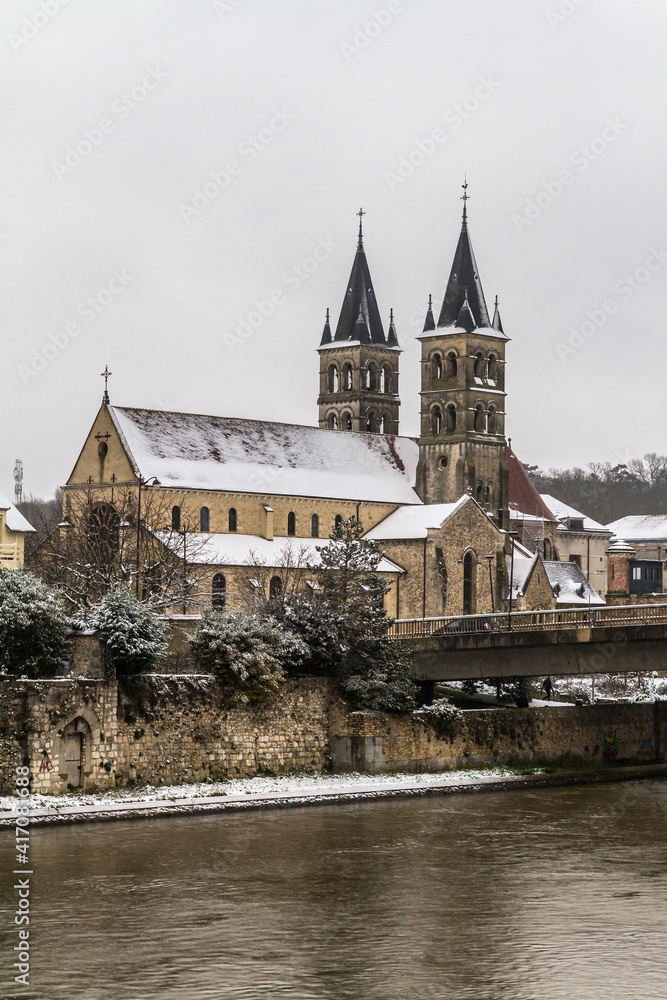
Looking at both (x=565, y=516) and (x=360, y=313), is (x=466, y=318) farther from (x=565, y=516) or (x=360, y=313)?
(x=565, y=516)

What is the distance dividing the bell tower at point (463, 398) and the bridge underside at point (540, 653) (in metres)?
36.1

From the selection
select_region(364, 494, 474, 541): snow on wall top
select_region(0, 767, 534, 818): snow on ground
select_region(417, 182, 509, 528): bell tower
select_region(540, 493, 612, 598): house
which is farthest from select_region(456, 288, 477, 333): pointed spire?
select_region(0, 767, 534, 818): snow on ground

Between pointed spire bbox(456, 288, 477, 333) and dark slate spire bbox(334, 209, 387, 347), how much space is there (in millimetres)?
8771

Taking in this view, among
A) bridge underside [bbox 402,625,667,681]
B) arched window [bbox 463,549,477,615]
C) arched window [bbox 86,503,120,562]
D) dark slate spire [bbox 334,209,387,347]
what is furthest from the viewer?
dark slate spire [bbox 334,209,387,347]

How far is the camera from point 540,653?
48531mm

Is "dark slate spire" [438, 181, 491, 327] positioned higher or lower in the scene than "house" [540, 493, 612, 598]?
higher

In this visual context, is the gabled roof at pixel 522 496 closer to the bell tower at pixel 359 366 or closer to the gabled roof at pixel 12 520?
the bell tower at pixel 359 366

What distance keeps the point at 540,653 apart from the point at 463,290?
42277 mm

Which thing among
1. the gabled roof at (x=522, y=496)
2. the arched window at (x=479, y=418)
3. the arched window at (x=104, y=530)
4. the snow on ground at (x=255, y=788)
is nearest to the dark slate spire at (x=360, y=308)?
the arched window at (x=479, y=418)

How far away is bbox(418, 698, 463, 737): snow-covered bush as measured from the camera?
152ft

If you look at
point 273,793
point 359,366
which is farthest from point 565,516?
point 273,793

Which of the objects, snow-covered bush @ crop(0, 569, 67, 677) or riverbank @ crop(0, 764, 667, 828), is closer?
riverbank @ crop(0, 764, 667, 828)

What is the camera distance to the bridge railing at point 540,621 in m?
47.7

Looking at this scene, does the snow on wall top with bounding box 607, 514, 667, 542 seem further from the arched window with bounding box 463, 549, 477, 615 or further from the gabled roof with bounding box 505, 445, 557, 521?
the arched window with bounding box 463, 549, 477, 615
